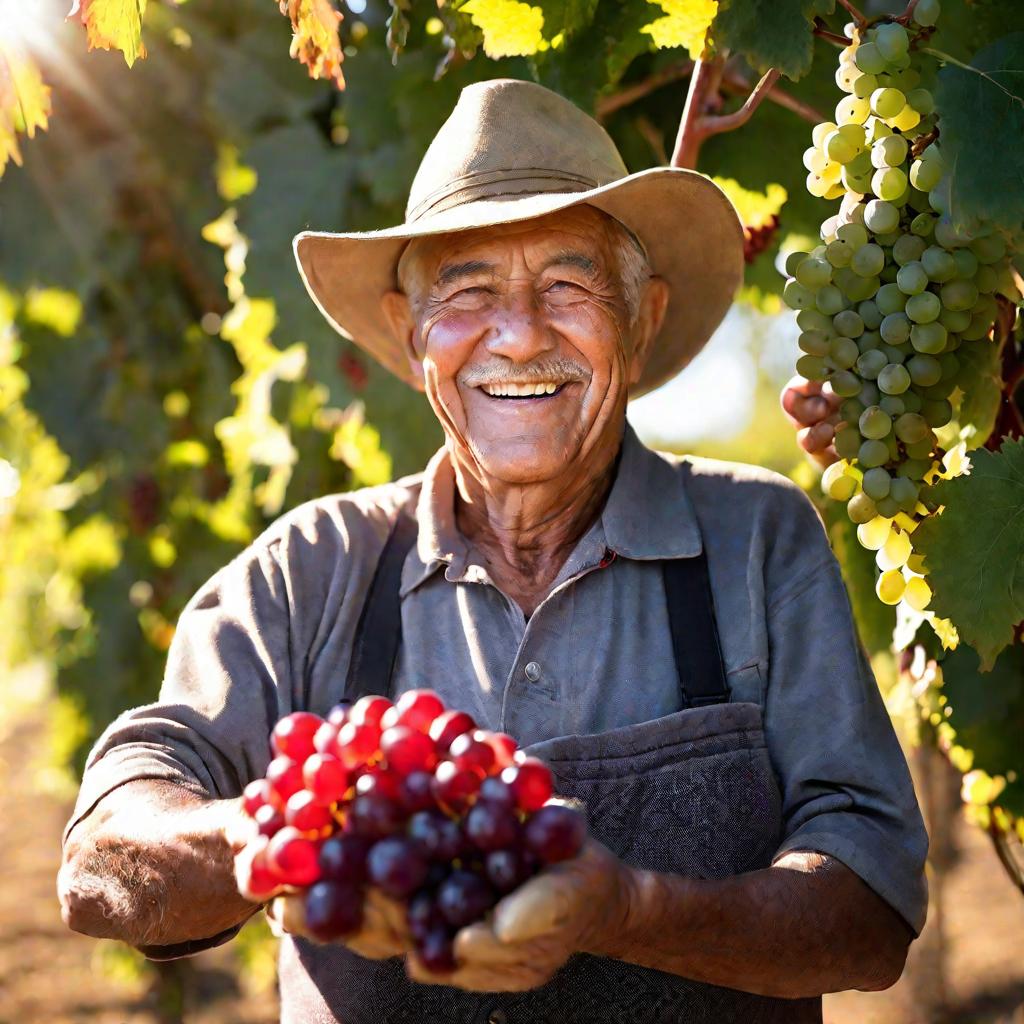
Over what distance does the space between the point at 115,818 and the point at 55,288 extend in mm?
2722

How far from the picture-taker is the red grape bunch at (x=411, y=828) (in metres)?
1.46

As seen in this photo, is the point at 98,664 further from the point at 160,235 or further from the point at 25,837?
the point at 25,837

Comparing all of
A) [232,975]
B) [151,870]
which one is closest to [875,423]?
[151,870]

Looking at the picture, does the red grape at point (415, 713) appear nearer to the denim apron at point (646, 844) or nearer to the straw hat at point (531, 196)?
the denim apron at point (646, 844)

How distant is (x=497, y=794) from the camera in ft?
4.86

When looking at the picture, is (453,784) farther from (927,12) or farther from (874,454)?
(927,12)

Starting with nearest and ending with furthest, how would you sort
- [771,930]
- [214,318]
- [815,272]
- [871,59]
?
[771,930] → [871,59] → [815,272] → [214,318]

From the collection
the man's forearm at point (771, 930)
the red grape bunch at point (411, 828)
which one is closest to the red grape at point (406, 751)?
the red grape bunch at point (411, 828)

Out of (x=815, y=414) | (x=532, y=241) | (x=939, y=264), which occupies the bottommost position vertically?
(x=815, y=414)

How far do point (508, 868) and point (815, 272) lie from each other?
42.6 inches

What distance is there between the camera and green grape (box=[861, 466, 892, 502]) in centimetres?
212

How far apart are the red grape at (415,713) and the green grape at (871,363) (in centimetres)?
90

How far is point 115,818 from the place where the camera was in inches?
81.8

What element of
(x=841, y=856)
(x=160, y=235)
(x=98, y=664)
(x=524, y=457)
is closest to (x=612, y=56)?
(x=524, y=457)
